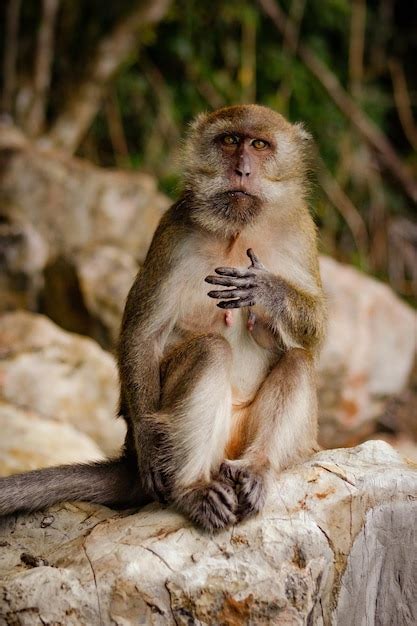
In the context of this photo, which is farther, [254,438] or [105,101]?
[105,101]

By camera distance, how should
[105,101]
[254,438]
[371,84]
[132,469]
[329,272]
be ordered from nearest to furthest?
[254,438] → [132,469] → [329,272] → [105,101] → [371,84]

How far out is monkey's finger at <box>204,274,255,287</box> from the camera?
13.9 feet

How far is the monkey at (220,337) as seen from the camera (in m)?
4.29

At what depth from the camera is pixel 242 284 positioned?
14.1ft

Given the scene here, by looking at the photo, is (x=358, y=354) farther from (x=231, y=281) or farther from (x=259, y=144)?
(x=231, y=281)

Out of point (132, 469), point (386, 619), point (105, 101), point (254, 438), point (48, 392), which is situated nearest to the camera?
point (386, 619)

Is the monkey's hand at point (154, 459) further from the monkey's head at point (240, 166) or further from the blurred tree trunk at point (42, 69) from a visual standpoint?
the blurred tree trunk at point (42, 69)

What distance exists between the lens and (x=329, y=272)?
10047 mm

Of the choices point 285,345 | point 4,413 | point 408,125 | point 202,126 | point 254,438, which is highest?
point 408,125

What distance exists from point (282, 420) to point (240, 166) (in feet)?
4.22

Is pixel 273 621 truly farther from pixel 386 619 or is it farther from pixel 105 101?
pixel 105 101

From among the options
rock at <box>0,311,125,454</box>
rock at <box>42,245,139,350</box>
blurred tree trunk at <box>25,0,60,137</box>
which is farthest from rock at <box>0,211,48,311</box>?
blurred tree trunk at <box>25,0,60,137</box>

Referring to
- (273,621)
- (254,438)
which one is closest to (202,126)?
(254,438)

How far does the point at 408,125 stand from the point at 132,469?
1017 centimetres
